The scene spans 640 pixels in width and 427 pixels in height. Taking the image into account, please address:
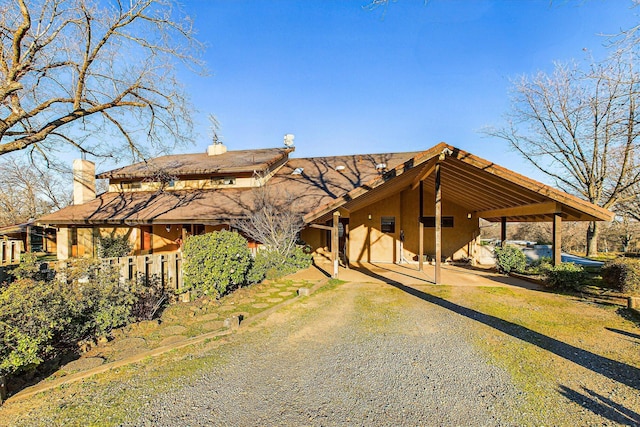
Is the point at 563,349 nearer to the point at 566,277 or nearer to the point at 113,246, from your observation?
the point at 566,277

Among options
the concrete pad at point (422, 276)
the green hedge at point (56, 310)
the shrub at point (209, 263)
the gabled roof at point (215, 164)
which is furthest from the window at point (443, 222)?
the green hedge at point (56, 310)

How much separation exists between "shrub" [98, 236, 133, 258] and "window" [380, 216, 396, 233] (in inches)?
513

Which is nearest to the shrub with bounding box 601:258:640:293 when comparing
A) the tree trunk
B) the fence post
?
the fence post

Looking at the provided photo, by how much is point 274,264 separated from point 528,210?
8654 mm

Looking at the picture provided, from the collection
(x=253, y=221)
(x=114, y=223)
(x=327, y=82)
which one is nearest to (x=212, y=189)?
(x=114, y=223)

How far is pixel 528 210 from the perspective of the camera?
9719 mm

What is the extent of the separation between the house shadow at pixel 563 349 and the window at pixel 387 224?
7.83 m

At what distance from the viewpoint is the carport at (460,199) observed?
8000 millimetres

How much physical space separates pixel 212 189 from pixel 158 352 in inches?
507

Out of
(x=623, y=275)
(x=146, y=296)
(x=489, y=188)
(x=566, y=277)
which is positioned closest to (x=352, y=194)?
(x=489, y=188)

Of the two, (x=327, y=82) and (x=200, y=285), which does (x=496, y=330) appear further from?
(x=327, y=82)

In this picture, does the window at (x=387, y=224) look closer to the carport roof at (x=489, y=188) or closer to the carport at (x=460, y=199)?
the carport at (x=460, y=199)

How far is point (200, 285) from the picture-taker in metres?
7.10

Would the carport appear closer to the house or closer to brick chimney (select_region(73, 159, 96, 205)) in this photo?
the house
